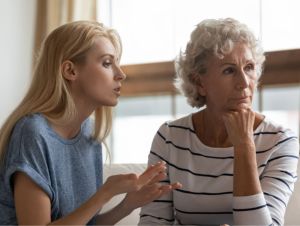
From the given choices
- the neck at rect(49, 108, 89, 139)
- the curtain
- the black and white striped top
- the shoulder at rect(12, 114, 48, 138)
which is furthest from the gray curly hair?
the curtain

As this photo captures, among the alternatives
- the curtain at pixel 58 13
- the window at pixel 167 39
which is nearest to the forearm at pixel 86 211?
the window at pixel 167 39

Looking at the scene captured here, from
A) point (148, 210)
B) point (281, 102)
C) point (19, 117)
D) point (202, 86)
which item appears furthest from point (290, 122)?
point (19, 117)

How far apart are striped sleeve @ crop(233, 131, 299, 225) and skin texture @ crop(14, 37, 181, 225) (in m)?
0.20

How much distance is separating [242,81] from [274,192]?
36cm

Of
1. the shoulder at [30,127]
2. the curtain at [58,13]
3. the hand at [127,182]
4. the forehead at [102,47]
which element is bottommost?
the hand at [127,182]

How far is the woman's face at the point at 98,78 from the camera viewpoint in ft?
4.60

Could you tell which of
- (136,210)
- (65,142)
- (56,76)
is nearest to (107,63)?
(56,76)

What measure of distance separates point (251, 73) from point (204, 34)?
0.21m

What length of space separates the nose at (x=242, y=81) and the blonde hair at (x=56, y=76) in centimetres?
46

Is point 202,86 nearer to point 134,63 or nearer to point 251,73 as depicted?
point 251,73

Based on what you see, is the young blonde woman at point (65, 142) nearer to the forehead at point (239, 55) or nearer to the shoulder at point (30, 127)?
the shoulder at point (30, 127)

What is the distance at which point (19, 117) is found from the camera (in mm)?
1302

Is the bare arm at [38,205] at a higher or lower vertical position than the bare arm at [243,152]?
lower

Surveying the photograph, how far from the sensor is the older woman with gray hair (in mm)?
1298
